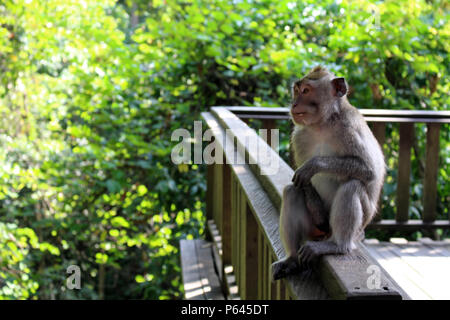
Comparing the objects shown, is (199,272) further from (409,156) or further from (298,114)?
(298,114)

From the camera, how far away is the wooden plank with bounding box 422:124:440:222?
3.88 m

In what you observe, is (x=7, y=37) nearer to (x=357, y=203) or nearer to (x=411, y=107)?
(x=411, y=107)

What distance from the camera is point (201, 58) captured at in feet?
19.1

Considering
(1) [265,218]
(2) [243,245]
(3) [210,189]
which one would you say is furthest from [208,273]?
(1) [265,218]

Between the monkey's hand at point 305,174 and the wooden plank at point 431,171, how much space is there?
2.37m

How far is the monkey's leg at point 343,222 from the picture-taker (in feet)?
5.00

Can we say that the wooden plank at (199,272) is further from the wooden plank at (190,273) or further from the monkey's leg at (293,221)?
the monkey's leg at (293,221)

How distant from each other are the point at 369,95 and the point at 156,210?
9.12ft

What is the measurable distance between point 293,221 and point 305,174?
0.17 meters

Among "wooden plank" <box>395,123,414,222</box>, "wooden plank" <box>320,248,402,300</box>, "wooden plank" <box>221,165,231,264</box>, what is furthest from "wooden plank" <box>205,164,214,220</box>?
"wooden plank" <box>320,248,402,300</box>

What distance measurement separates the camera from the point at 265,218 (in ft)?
6.57
